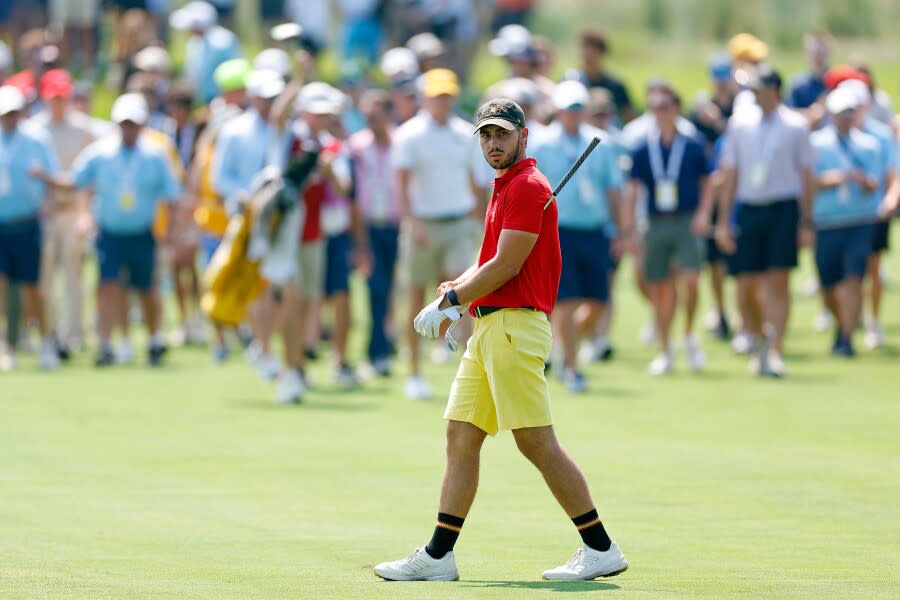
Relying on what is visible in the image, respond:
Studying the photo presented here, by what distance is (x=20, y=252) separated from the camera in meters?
17.4

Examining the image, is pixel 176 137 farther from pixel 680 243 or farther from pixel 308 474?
pixel 308 474

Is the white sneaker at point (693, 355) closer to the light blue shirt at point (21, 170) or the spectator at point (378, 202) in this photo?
the spectator at point (378, 202)

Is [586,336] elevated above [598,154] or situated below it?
below

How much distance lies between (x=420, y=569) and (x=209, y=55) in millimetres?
16859

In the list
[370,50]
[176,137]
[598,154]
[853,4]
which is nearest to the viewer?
[598,154]

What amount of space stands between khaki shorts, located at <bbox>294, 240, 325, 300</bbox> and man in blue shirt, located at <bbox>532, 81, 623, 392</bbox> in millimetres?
2053

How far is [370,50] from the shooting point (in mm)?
28125

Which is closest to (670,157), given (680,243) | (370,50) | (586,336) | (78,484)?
(680,243)

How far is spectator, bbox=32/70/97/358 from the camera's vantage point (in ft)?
59.9

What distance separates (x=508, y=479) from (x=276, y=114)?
5079mm

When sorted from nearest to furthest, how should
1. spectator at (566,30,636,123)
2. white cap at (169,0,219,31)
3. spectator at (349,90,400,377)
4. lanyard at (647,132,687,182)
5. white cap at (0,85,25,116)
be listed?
1. lanyard at (647,132,687,182)
2. spectator at (349,90,400,377)
3. white cap at (0,85,25,116)
4. spectator at (566,30,636,123)
5. white cap at (169,0,219,31)

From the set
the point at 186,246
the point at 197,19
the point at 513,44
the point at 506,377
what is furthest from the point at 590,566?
the point at 197,19

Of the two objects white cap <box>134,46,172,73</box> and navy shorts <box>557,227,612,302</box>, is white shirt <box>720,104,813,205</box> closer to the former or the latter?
navy shorts <box>557,227,612,302</box>

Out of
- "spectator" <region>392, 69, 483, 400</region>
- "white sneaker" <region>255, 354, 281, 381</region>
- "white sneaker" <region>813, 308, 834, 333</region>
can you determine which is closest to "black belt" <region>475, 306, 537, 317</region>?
"spectator" <region>392, 69, 483, 400</region>
